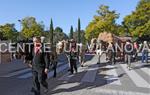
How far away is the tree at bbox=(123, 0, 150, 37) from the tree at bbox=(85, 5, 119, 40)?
7.70 m

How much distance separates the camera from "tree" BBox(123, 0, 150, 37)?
6850 centimetres

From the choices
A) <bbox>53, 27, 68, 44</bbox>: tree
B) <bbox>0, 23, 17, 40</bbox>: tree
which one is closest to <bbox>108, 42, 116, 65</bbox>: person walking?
<bbox>53, 27, 68, 44</bbox>: tree

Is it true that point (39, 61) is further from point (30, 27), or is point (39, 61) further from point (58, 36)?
point (58, 36)

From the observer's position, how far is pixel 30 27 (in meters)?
79.9

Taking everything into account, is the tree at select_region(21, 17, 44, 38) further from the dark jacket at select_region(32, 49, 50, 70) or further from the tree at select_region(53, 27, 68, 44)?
the dark jacket at select_region(32, 49, 50, 70)

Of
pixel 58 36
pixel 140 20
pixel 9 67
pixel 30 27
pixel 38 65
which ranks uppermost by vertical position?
pixel 140 20

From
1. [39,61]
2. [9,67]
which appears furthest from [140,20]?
[39,61]

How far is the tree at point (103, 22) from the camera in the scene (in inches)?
2419

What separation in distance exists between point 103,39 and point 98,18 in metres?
33.1

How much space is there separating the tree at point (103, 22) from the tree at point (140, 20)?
25.3ft

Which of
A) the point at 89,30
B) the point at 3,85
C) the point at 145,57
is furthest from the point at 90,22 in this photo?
the point at 3,85

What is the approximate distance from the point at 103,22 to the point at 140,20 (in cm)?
1180

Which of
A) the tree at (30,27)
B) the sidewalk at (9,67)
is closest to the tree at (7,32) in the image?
the tree at (30,27)

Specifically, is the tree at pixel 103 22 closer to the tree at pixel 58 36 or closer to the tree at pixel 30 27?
the tree at pixel 58 36
